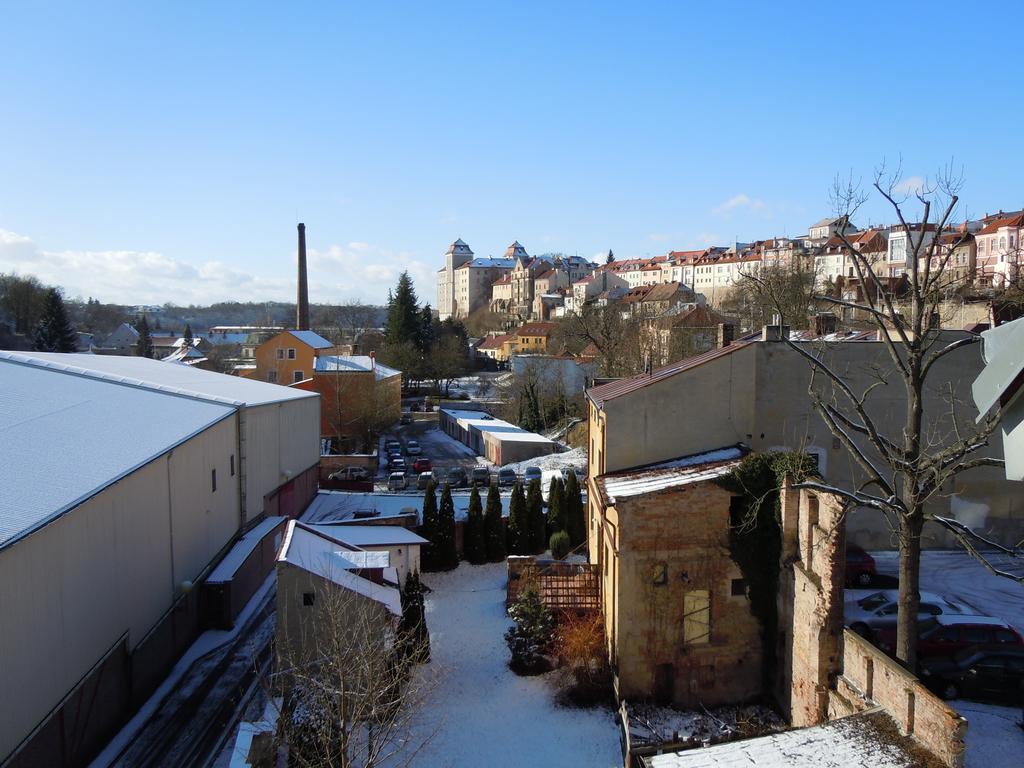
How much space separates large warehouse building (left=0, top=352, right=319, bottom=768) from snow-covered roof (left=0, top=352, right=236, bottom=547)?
0.05m

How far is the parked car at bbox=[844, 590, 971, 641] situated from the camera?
15.5 meters

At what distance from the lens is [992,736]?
12625 mm

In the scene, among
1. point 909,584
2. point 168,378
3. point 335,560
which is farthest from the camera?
point 168,378

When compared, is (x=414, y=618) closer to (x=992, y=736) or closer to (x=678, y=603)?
(x=678, y=603)

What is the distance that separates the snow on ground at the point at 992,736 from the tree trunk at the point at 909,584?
1552 mm

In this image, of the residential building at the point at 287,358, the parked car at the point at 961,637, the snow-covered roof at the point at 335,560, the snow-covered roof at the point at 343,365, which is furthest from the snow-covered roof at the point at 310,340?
the parked car at the point at 961,637

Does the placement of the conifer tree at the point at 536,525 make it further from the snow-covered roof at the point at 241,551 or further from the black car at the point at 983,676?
the black car at the point at 983,676

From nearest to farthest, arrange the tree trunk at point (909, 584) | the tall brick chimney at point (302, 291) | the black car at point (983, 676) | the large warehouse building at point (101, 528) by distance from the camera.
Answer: the large warehouse building at point (101, 528) → the tree trunk at point (909, 584) → the black car at point (983, 676) → the tall brick chimney at point (302, 291)

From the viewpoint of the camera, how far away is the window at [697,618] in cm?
1606

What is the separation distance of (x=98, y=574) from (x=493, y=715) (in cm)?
833

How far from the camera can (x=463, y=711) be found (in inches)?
620

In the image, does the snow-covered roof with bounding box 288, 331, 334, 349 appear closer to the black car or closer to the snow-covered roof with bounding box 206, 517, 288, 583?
the snow-covered roof with bounding box 206, 517, 288, 583

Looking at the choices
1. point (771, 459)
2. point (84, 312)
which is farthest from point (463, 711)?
point (84, 312)

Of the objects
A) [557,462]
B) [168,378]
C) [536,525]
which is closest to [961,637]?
[536,525]
